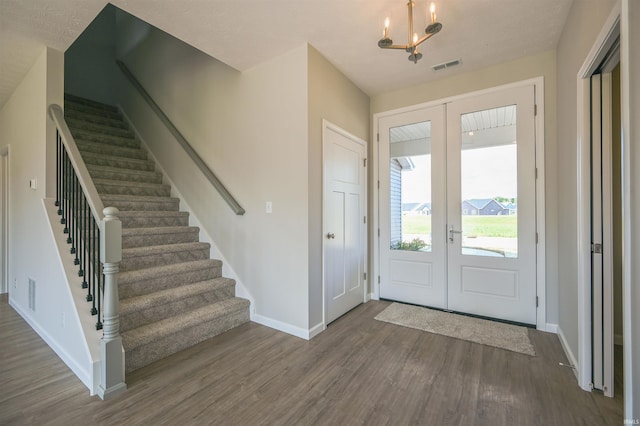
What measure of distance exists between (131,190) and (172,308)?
6.38ft

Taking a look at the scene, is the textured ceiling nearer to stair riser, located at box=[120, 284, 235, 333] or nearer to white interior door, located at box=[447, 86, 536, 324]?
white interior door, located at box=[447, 86, 536, 324]

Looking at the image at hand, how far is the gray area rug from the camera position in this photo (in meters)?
2.61

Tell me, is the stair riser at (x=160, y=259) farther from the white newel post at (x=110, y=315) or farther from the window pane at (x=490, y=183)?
the window pane at (x=490, y=183)

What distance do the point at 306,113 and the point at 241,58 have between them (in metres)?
0.97

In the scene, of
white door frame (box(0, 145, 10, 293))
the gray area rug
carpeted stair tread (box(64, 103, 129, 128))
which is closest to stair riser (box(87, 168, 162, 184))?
carpeted stair tread (box(64, 103, 129, 128))

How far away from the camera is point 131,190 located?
3.78m

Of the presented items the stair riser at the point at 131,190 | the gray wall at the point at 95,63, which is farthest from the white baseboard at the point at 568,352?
the gray wall at the point at 95,63

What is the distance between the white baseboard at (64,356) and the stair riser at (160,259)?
2.47ft

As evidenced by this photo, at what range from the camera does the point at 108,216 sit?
1916 mm

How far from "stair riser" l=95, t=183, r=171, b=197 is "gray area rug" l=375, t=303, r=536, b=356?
3317mm

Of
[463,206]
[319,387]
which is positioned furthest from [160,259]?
[463,206]

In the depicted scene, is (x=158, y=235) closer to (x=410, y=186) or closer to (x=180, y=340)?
(x=180, y=340)

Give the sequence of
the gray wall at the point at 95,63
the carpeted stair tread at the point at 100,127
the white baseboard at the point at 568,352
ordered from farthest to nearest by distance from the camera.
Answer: the gray wall at the point at 95,63 → the carpeted stair tread at the point at 100,127 → the white baseboard at the point at 568,352

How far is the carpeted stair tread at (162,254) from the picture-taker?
2848 mm
